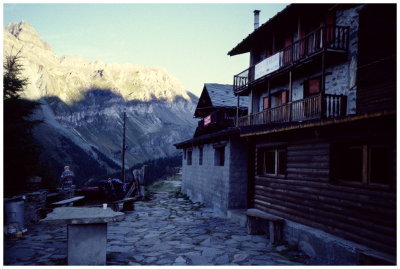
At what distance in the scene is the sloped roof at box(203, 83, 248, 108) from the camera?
67.6ft

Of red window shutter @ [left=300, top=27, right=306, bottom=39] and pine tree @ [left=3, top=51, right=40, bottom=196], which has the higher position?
red window shutter @ [left=300, top=27, right=306, bottom=39]

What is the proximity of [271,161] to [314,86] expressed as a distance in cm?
510

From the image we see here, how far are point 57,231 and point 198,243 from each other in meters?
4.56

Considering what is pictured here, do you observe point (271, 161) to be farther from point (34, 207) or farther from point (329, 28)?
point (34, 207)

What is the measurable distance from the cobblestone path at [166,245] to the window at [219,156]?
2960 millimetres

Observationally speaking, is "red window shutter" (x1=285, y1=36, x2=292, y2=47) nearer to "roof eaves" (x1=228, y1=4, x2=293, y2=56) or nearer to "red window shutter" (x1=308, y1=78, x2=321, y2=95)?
"roof eaves" (x1=228, y1=4, x2=293, y2=56)

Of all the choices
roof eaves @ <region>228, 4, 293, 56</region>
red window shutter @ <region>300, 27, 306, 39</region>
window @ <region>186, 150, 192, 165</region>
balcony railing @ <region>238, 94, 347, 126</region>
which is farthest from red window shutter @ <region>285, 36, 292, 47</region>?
window @ <region>186, 150, 192, 165</region>

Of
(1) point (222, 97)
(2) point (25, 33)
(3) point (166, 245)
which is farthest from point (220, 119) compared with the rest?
(2) point (25, 33)

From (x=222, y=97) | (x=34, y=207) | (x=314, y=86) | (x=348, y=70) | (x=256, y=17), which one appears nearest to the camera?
(x=34, y=207)

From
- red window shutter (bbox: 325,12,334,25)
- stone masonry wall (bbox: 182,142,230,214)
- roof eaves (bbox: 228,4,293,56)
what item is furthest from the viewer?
roof eaves (bbox: 228,4,293,56)

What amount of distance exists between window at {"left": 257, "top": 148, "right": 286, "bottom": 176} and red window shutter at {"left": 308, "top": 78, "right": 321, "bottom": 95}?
4476 mm

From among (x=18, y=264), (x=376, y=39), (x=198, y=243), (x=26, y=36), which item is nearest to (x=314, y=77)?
(x=376, y=39)

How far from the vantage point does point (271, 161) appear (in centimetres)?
988

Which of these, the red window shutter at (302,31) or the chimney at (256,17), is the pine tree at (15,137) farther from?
the chimney at (256,17)
